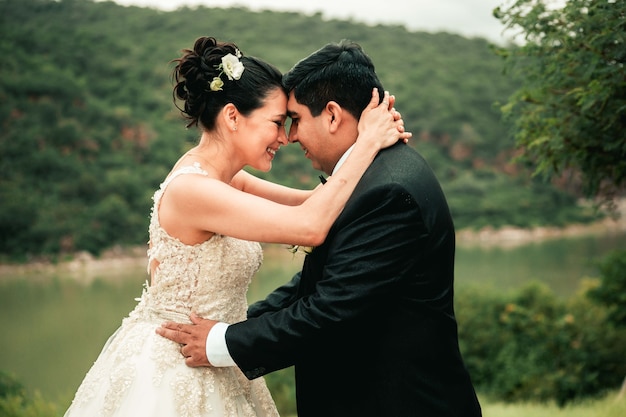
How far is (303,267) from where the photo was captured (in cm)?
297

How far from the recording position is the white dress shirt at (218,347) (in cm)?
280

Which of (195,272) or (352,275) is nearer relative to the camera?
(352,275)

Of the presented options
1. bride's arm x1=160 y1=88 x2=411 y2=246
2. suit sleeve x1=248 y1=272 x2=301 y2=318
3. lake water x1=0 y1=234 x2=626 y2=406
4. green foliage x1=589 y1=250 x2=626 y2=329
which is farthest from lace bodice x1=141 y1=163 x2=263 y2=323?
lake water x1=0 y1=234 x2=626 y2=406

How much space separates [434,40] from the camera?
6931 centimetres

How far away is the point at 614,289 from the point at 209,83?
9081 mm

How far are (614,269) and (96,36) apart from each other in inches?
1897

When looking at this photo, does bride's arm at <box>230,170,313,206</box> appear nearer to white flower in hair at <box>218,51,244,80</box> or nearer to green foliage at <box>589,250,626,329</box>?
white flower in hair at <box>218,51,244,80</box>

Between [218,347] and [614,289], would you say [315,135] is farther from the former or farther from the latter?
[614,289]

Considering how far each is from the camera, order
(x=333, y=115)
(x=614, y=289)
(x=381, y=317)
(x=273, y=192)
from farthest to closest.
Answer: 1. (x=614, y=289)
2. (x=273, y=192)
3. (x=333, y=115)
4. (x=381, y=317)

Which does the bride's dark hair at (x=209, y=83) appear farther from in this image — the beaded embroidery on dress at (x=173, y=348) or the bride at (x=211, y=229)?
the beaded embroidery on dress at (x=173, y=348)

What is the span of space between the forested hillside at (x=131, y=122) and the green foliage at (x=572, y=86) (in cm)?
2616

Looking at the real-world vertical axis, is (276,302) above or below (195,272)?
below

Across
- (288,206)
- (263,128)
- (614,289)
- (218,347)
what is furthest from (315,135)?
(614,289)

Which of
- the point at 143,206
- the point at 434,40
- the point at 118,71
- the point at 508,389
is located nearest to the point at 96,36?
the point at 118,71
